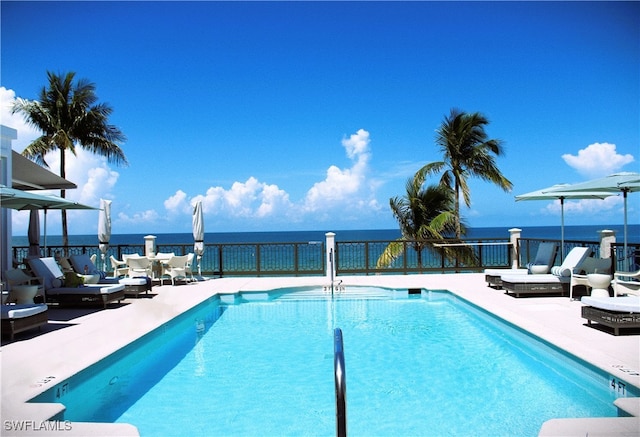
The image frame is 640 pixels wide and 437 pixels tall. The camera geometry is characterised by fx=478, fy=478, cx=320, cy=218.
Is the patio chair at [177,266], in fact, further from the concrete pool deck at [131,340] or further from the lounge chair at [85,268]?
the lounge chair at [85,268]

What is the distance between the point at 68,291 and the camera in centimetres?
823

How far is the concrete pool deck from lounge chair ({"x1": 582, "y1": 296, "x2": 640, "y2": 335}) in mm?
150

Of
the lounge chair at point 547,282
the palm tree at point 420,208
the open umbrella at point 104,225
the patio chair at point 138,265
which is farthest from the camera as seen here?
the palm tree at point 420,208

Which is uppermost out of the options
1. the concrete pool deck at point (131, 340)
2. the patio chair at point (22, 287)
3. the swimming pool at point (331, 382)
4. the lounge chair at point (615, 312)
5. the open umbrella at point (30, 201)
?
the open umbrella at point (30, 201)

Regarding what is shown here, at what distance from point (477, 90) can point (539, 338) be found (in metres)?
18.6

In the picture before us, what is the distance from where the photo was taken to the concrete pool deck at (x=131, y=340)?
10.9 feet

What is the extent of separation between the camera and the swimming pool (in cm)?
418

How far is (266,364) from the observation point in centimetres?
591

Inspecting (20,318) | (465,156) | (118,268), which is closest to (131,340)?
(20,318)

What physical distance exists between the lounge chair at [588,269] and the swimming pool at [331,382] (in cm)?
179

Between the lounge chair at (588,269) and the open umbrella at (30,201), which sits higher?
the open umbrella at (30,201)

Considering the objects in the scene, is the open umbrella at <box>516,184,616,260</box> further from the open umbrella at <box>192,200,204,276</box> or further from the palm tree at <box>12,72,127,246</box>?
→ the palm tree at <box>12,72,127,246</box>

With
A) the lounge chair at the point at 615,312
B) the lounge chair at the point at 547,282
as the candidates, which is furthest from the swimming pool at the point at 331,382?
the lounge chair at the point at 547,282

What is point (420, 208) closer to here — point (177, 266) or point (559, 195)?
point (559, 195)
